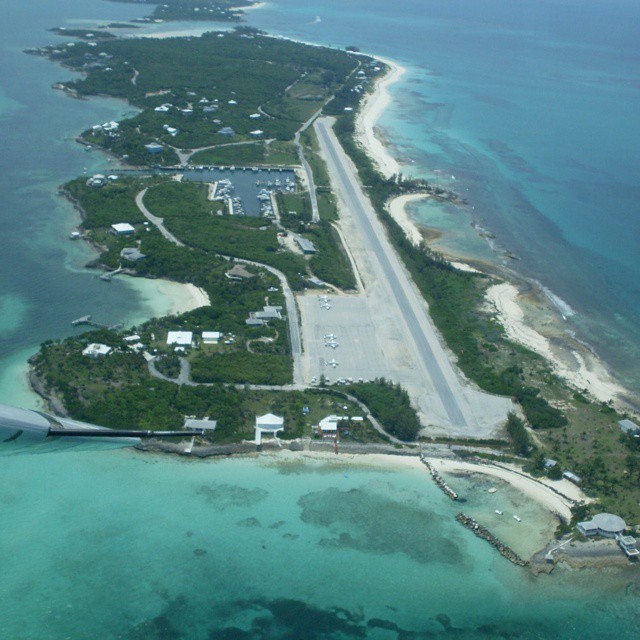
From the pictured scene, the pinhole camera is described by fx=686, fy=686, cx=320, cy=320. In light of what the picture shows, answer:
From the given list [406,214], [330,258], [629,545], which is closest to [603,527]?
[629,545]

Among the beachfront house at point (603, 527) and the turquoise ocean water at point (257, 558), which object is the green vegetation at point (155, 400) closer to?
the turquoise ocean water at point (257, 558)

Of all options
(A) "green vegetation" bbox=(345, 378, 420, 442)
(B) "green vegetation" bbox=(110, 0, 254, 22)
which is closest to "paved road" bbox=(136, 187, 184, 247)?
(A) "green vegetation" bbox=(345, 378, 420, 442)

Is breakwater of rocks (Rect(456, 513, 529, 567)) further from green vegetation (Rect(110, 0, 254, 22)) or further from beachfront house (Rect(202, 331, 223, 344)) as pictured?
green vegetation (Rect(110, 0, 254, 22))

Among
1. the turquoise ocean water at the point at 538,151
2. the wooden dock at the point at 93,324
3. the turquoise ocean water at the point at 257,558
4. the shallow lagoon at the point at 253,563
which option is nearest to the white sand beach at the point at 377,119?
the turquoise ocean water at the point at 538,151

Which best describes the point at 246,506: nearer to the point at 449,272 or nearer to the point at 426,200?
the point at 449,272

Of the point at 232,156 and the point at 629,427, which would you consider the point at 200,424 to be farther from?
the point at 232,156
